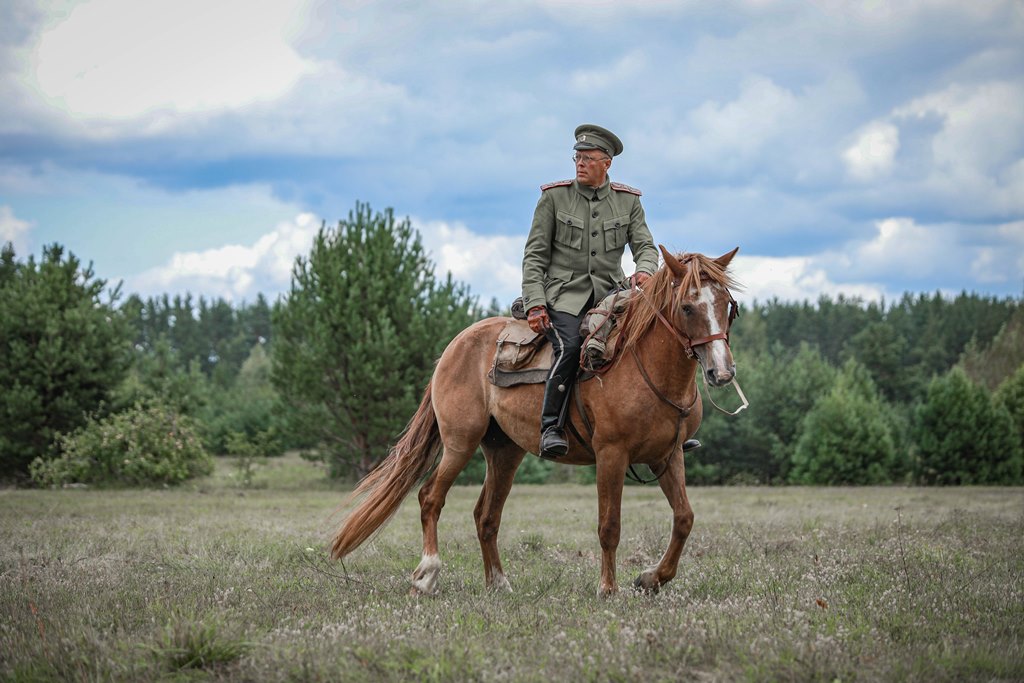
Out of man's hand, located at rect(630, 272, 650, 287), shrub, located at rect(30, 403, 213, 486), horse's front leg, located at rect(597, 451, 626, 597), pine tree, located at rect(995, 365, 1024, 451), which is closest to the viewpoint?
horse's front leg, located at rect(597, 451, 626, 597)

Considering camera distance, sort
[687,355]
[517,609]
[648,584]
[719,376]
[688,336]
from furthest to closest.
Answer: [648,584] → [687,355] → [688,336] → [517,609] → [719,376]

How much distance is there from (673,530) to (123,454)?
22236mm

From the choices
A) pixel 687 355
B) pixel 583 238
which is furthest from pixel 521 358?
pixel 687 355

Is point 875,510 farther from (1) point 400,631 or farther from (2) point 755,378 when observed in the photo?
Result: (2) point 755,378

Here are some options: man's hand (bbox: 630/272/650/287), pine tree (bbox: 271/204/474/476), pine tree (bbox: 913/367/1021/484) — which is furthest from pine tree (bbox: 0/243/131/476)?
pine tree (bbox: 913/367/1021/484)

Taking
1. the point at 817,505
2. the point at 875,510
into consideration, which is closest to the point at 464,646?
the point at 875,510

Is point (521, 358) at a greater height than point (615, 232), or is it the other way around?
point (615, 232)

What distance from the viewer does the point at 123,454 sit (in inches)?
978

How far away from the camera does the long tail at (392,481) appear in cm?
788

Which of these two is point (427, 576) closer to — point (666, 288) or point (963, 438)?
point (666, 288)

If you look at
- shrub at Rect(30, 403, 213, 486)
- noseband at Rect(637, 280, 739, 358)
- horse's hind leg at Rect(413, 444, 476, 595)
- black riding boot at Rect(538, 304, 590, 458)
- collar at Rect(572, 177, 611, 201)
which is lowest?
shrub at Rect(30, 403, 213, 486)

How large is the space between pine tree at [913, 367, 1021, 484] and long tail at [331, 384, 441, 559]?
37.4m

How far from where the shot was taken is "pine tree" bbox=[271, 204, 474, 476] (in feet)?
80.5

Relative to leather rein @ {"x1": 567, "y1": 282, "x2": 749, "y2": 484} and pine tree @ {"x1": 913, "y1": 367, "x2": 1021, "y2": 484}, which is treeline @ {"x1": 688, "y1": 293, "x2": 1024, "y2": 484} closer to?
pine tree @ {"x1": 913, "y1": 367, "x2": 1021, "y2": 484}
